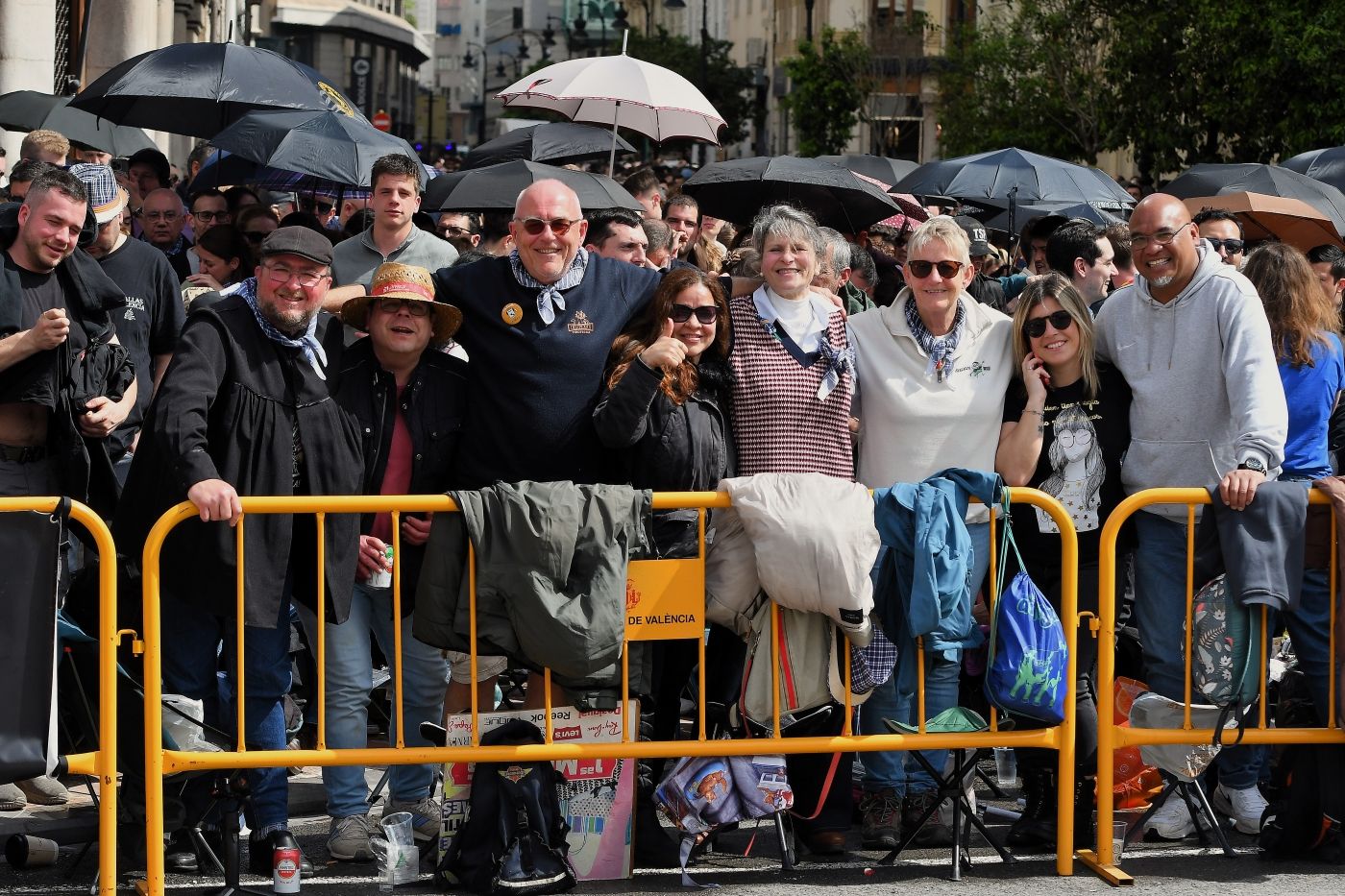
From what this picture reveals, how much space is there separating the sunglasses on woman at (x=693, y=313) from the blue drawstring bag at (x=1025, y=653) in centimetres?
122

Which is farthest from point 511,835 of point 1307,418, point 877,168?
point 877,168

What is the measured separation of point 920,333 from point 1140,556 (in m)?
1.14

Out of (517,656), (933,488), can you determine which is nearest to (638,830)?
(517,656)

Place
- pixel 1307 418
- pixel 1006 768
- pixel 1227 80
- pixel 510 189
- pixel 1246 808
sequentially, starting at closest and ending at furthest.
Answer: pixel 1246 808 → pixel 1307 418 → pixel 1006 768 → pixel 510 189 → pixel 1227 80

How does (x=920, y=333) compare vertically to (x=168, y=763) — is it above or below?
above

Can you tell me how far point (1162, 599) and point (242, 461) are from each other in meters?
3.25

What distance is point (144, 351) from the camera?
24.3 ft

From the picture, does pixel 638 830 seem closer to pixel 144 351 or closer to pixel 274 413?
pixel 274 413

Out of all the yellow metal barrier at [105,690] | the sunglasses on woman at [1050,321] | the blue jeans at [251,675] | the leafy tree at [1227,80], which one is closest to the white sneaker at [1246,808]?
the sunglasses on woman at [1050,321]

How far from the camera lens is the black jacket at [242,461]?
564 centimetres

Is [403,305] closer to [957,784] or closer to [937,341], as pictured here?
[937,341]

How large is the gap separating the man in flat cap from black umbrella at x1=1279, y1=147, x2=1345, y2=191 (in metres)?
10.6

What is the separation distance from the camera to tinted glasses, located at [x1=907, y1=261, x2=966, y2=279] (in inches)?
251

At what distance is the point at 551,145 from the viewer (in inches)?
476
